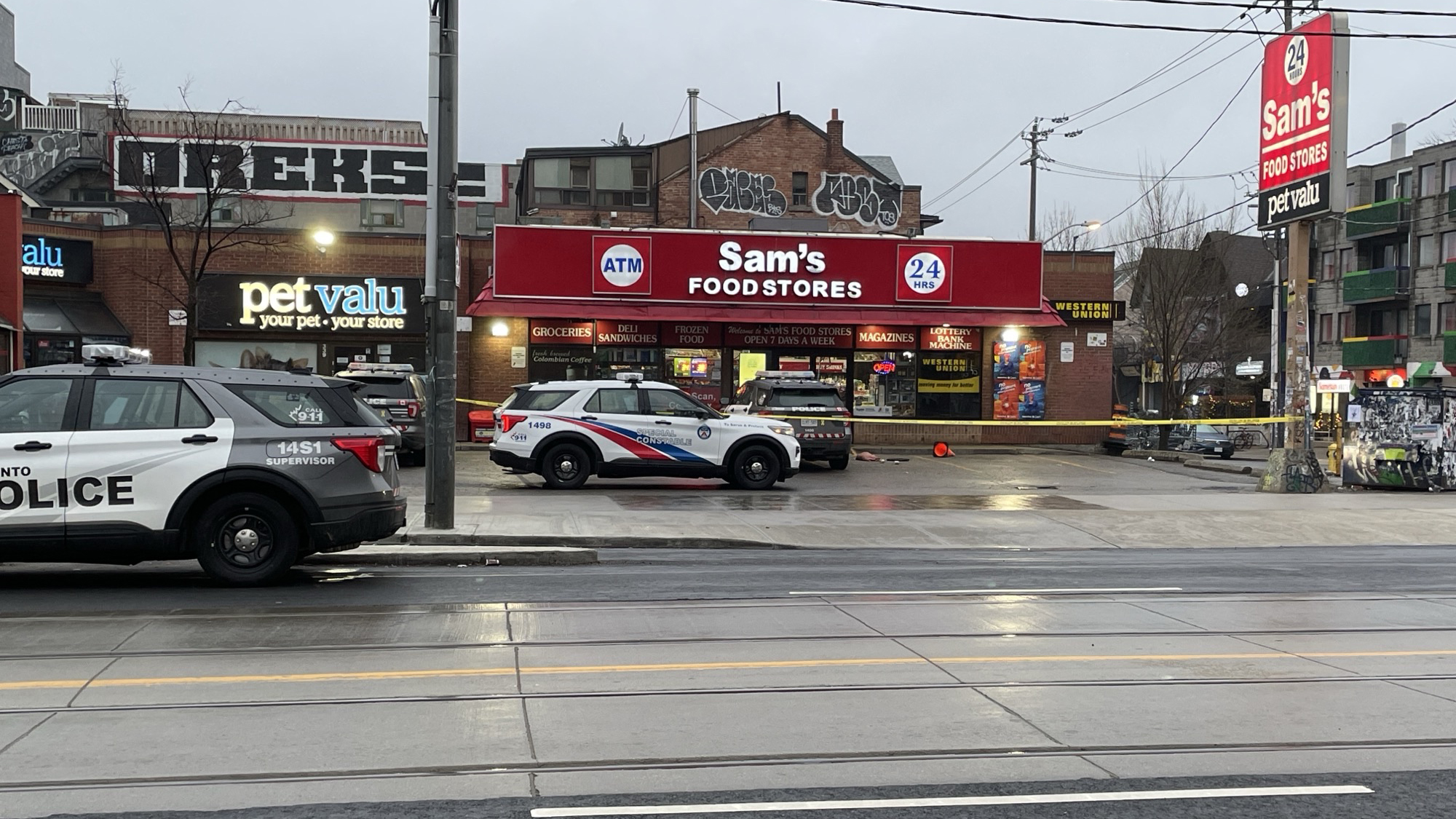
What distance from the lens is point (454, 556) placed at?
39.1ft

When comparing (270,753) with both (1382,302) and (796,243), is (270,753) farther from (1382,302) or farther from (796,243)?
(1382,302)

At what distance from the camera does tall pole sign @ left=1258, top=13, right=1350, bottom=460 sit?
795 inches

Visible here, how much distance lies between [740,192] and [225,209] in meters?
17.2

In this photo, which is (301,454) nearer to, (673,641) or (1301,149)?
(673,641)

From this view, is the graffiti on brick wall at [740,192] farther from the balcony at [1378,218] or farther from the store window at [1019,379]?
the balcony at [1378,218]

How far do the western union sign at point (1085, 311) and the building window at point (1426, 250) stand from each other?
32033 mm

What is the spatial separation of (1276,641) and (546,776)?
557 cm

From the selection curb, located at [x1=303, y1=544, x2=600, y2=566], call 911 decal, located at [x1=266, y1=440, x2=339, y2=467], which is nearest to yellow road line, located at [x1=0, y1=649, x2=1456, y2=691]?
call 911 decal, located at [x1=266, y1=440, x2=339, y2=467]

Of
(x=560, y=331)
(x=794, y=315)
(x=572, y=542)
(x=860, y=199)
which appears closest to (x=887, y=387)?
(x=794, y=315)

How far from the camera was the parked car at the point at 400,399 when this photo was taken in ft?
71.6

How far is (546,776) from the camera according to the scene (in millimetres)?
5320

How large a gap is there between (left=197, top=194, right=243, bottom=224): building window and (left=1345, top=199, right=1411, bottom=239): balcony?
1817 inches

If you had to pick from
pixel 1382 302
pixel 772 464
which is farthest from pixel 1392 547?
pixel 1382 302

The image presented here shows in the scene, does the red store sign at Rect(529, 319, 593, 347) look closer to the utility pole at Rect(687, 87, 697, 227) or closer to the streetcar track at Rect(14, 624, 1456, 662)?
the utility pole at Rect(687, 87, 697, 227)
